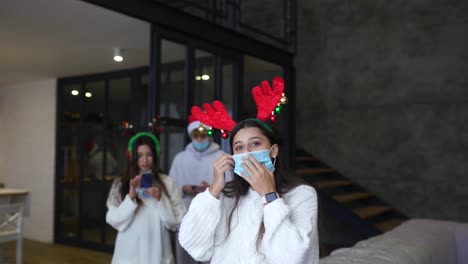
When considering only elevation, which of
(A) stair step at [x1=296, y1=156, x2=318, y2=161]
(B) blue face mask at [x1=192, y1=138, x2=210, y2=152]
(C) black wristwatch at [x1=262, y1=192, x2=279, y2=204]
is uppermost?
(B) blue face mask at [x1=192, y1=138, x2=210, y2=152]

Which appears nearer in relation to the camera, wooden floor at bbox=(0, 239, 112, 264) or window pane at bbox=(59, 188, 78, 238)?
wooden floor at bbox=(0, 239, 112, 264)

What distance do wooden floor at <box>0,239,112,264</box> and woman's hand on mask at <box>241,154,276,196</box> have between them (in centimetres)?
416

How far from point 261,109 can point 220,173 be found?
0.28 metres

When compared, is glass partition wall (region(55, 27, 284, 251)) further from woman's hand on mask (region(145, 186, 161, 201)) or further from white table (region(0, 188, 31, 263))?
woman's hand on mask (region(145, 186, 161, 201))

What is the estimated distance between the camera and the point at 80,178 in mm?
5926

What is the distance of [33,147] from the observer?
255 inches

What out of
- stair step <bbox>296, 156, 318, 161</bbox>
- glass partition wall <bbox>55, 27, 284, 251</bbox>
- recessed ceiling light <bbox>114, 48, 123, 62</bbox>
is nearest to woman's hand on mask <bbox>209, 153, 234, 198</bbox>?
glass partition wall <bbox>55, 27, 284, 251</bbox>

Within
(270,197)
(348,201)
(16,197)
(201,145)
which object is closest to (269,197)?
(270,197)

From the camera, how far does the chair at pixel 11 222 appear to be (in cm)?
418

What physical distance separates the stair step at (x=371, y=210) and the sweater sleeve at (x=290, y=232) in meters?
4.07

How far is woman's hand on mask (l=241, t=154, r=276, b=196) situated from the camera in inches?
52.5

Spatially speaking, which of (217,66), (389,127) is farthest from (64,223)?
(389,127)

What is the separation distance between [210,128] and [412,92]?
15.5 feet

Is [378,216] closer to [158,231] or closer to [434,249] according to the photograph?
[434,249]
